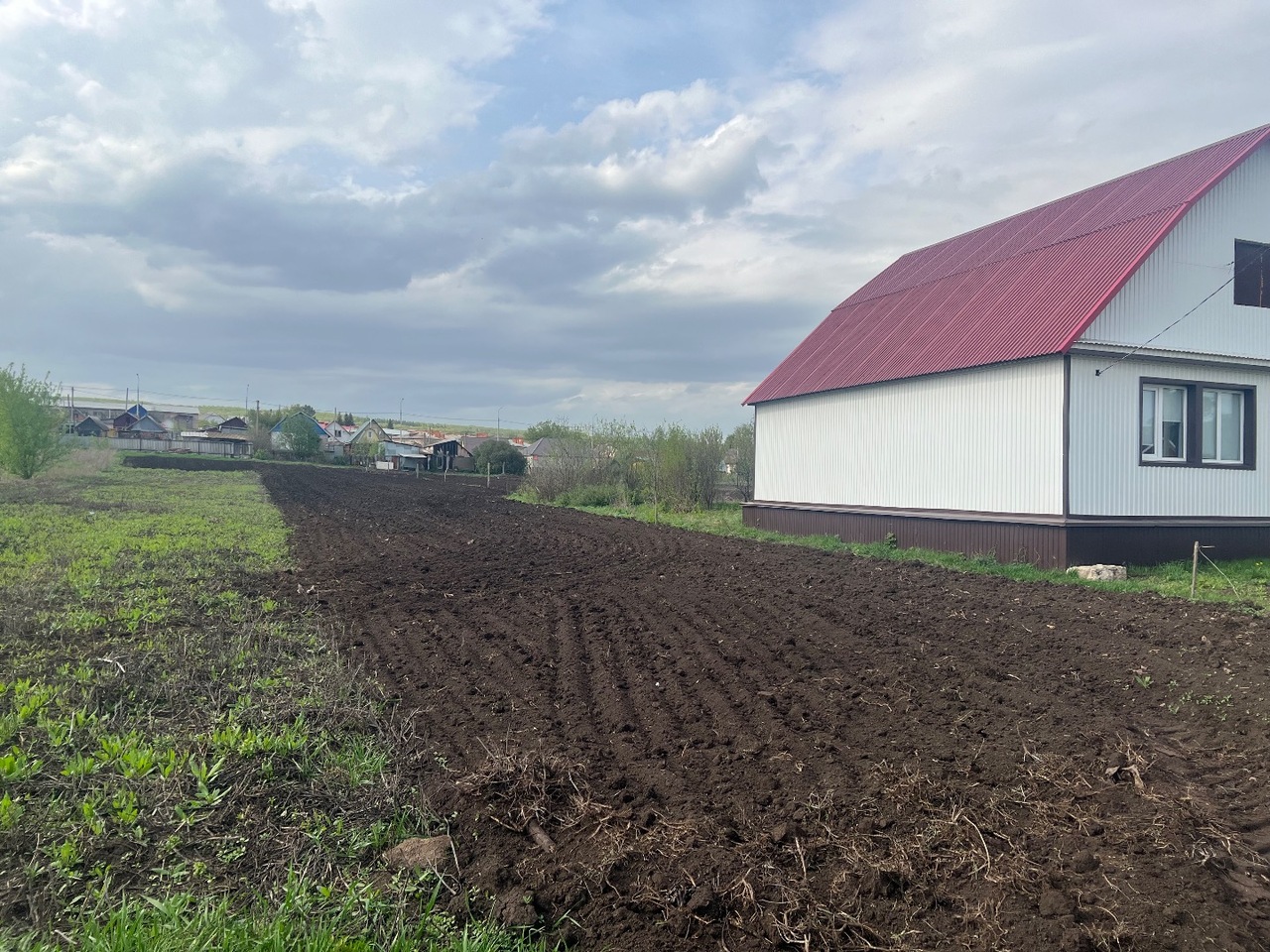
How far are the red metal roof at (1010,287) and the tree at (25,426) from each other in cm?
2966

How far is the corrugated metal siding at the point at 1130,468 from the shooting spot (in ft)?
44.2

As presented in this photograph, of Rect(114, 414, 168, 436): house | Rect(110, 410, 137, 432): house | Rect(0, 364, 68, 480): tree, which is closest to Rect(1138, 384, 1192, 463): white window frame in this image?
Rect(0, 364, 68, 480): tree

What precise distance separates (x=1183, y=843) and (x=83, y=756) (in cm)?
547

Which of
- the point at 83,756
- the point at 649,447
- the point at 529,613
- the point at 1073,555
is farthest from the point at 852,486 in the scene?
the point at 83,756

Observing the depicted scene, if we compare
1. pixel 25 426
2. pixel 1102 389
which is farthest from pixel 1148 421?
pixel 25 426

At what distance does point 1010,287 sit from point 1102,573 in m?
6.10

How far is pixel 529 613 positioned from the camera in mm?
9570

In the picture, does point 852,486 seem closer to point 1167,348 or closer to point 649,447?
point 1167,348

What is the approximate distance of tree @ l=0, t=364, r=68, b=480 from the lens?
34094 millimetres

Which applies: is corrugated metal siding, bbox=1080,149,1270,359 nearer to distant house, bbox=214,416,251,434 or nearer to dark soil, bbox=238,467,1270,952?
dark soil, bbox=238,467,1270,952

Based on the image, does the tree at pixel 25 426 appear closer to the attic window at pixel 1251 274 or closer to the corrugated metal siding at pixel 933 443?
the corrugated metal siding at pixel 933 443

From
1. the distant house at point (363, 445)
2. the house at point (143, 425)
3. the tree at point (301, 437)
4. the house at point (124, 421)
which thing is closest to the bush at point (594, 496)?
the distant house at point (363, 445)

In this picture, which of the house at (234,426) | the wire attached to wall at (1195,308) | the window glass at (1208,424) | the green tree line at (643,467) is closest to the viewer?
the wire attached to wall at (1195,308)

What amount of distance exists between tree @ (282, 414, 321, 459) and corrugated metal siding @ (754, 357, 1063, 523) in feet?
230
